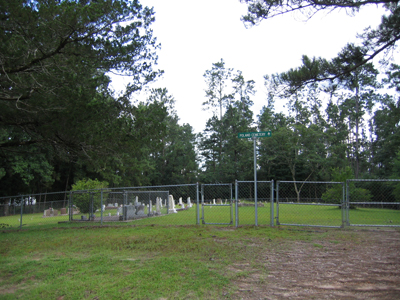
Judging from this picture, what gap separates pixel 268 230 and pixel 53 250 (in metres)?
6.10

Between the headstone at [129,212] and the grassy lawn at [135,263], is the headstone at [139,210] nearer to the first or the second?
the headstone at [129,212]

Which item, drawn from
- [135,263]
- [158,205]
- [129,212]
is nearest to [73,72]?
[135,263]

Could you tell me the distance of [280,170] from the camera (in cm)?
4619

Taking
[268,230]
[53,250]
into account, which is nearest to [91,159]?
[53,250]

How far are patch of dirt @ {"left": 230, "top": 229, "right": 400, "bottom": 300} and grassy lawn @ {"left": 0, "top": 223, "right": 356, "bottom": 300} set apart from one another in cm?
25

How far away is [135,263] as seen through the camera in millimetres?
6016

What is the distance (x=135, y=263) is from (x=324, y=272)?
137 inches

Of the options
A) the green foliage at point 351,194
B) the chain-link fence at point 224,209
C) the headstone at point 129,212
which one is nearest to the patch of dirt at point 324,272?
→ the chain-link fence at point 224,209

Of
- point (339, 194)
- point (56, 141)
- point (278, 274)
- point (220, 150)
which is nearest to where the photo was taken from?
point (278, 274)

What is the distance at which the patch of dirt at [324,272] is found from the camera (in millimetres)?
4266

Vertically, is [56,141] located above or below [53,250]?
above

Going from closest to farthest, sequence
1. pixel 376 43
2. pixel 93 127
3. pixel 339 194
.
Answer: pixel 376 43 < pixel 93 127 < pixel 339 194

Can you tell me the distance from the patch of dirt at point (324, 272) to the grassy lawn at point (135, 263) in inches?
9.6

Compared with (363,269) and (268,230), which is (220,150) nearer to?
(268,230)
